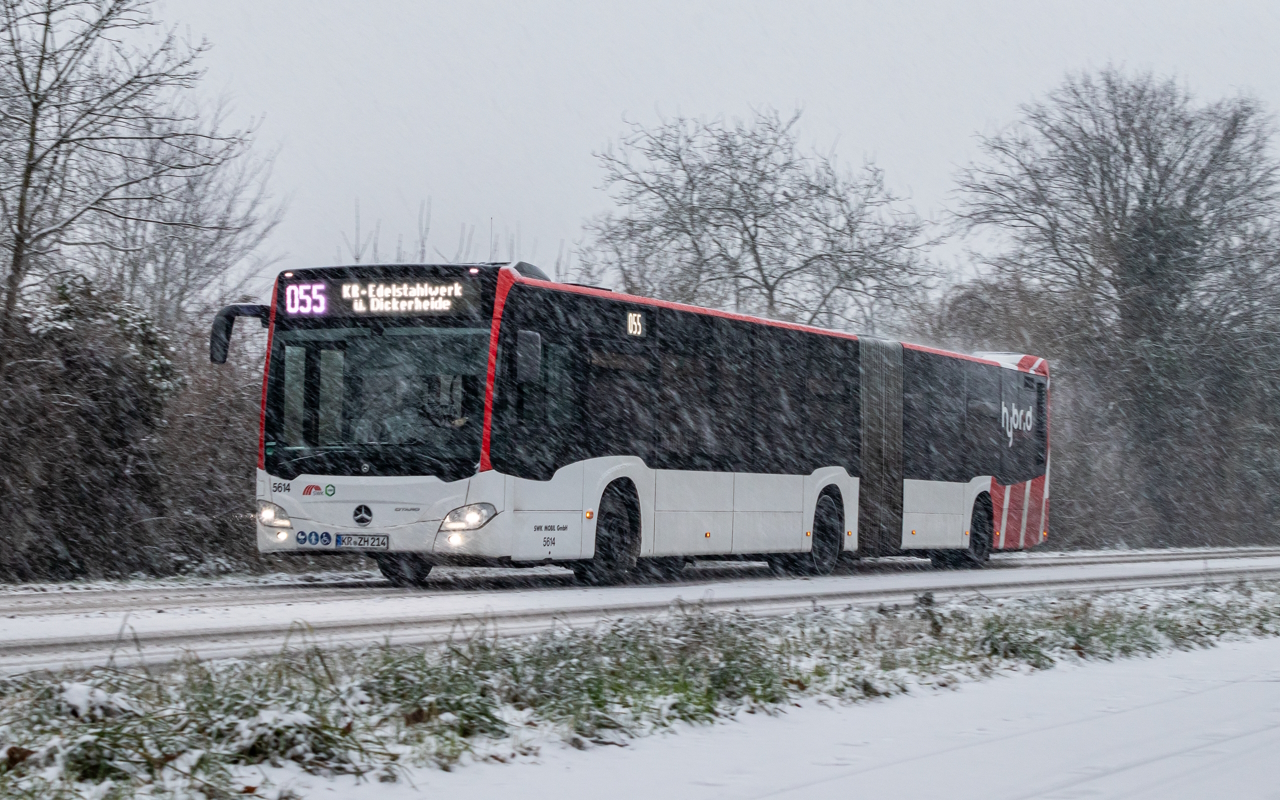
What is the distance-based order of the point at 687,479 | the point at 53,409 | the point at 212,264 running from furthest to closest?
1. the point at 212,264
2. the point at 687,479
3. the point at 53,409

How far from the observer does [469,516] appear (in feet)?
44.5

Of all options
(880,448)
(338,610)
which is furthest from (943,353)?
(338,610)

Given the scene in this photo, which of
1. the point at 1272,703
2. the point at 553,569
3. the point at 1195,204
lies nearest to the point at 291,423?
the point at 553,569

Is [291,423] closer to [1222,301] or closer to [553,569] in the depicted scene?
[553,569]

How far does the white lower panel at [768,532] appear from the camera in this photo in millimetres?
16984

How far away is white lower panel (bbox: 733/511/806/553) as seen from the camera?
17.0 metres

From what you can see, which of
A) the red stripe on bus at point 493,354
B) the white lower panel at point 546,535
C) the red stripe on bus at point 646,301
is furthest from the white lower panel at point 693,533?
the red stripe on bus at point 493,354

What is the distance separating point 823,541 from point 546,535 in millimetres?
5716

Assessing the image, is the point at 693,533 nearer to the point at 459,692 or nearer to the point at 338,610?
the point at 338,610

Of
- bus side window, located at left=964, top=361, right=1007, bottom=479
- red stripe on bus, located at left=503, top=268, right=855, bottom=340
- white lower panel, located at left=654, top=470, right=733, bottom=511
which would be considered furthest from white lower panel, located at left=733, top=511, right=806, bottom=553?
bus side window, located at left=964, top=361, right=1007, bottom=479

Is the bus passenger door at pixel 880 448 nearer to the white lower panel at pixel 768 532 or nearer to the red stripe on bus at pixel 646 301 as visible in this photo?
the red stripe on bus at pixel 646 301

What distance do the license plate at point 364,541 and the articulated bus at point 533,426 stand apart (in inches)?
0.7

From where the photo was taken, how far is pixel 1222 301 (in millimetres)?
36344

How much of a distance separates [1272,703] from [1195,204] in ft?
102
